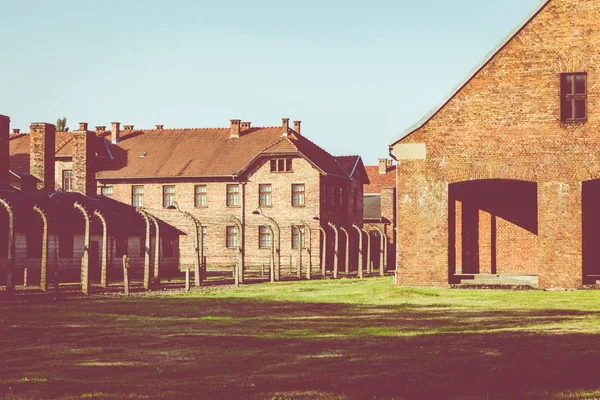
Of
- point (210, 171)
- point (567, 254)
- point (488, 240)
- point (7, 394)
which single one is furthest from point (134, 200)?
point (7, 394)

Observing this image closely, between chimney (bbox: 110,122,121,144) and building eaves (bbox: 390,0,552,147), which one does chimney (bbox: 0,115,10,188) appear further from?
building eaves (bbox: 390,0,552,147)

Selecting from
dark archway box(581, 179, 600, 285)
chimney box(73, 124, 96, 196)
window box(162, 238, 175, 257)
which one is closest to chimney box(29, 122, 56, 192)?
chimney box(73, 124, 96, 196)

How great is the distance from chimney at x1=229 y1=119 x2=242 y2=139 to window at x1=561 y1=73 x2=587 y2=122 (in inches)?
1343

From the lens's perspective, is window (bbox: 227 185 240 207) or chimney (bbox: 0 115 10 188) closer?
chimney (bbox: 0 115 10 188)

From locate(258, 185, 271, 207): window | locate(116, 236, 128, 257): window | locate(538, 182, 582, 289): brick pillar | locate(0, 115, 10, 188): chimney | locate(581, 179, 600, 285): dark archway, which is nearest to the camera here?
locate(538, 182, 582, 289): brick pillar

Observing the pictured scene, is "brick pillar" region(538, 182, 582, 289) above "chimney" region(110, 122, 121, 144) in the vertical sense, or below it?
below

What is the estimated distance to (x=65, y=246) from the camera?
1575 inches

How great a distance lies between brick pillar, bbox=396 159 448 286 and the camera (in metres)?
29.0

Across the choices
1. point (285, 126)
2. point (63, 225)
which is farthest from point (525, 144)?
point (285, 126)

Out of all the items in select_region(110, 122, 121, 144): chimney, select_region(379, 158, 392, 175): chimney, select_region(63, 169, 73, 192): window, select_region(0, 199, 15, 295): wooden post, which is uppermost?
select_region(110, 122, 121, 144): chimney

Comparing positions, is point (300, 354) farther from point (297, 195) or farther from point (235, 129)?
point (235, 129)

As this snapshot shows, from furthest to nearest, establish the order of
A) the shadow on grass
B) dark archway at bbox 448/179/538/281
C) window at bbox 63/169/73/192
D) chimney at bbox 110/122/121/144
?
chimney at bbox 110/122/121/144 → window at bbox 63/169/73/192 → dark archway at bbox 448/179/538/281 → the shadow on grass

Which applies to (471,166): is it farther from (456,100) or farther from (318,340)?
(318,340)

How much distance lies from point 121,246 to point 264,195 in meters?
14.6
